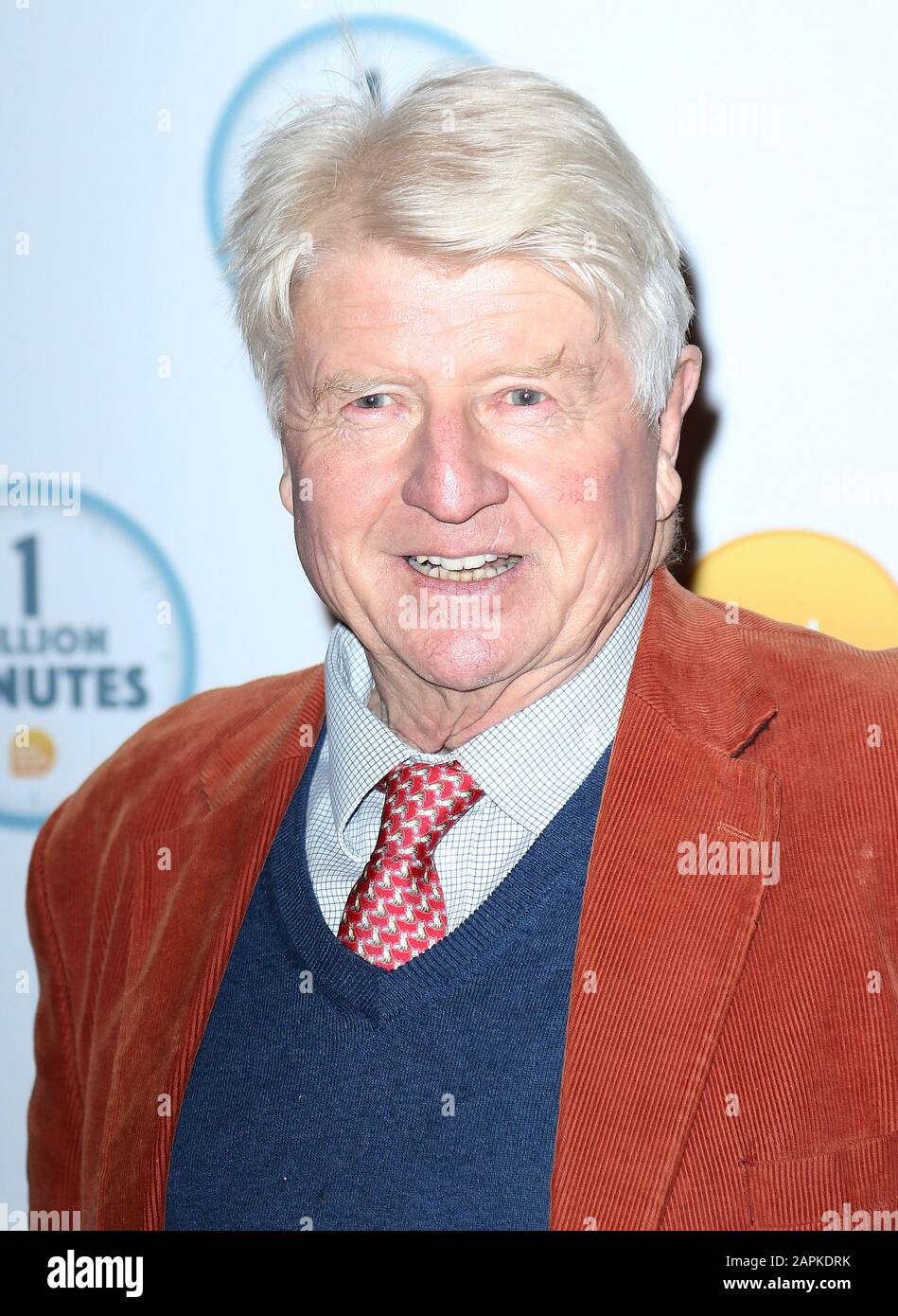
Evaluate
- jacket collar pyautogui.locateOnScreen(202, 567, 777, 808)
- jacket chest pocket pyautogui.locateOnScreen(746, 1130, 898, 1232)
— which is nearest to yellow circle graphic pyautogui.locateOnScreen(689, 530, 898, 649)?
jacket collar pyautogui.locateOnScreen(202, 567, 777, 808)

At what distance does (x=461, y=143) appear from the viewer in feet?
3.95

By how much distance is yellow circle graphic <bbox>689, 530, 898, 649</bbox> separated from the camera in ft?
5.71

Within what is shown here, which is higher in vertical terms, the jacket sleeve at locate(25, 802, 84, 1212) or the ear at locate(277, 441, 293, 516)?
the ear at locate(277, 441, 293, 516)

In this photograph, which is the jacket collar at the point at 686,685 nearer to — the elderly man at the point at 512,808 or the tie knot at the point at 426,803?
the elderly man at the point at 512,808

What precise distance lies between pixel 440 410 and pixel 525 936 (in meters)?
0.48

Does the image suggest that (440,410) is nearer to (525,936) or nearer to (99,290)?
(525,936)

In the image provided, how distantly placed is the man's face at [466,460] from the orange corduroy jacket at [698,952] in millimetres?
136

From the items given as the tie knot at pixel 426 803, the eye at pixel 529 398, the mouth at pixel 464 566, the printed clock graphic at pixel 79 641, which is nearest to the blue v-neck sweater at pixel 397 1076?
the tie knot at pixel 426 803

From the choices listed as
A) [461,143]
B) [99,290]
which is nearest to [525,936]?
[461,143]

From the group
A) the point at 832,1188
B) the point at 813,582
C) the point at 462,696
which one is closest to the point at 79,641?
the point at 462,696

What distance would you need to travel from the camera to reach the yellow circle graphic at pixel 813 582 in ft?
5.71

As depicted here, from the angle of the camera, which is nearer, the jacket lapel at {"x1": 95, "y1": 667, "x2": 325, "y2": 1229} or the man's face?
the man's face

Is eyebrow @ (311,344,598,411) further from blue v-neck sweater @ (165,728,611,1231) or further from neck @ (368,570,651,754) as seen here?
blue v-neck sweater @ (165,728,611,1231)

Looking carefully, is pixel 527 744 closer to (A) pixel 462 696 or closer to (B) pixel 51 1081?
(A) pixel 462 696
